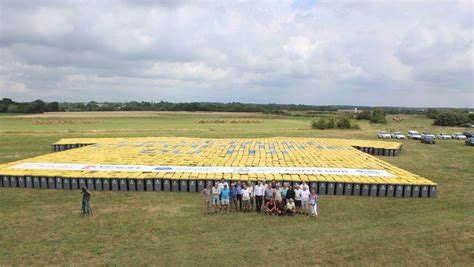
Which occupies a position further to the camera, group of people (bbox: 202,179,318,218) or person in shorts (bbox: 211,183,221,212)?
person in shorts (bbox: 211,183,221,212)

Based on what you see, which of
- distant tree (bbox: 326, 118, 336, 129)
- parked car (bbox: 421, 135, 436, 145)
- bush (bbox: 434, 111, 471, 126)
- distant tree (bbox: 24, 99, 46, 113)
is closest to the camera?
parked car (bbox: 421, 135, 436, 145)

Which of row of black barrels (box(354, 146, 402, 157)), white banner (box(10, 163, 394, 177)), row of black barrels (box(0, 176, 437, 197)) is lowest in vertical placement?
row of black barrels (box(354, 146, 402, 157))

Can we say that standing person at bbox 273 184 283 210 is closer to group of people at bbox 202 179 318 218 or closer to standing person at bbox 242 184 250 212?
group of people at bbox 202 179 318 218

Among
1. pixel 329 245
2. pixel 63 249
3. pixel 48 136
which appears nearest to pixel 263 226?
pixel 329 245

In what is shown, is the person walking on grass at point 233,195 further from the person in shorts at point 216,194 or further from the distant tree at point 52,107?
the distant tree at point 52,107

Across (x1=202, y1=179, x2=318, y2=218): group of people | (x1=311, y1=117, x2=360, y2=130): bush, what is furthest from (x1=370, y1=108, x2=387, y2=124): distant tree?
(x1=202, y1=179, x2=318, y2=218): group of people

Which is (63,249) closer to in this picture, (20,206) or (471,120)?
(20,206)

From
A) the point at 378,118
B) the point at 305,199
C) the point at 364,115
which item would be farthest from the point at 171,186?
the point at 364,115
